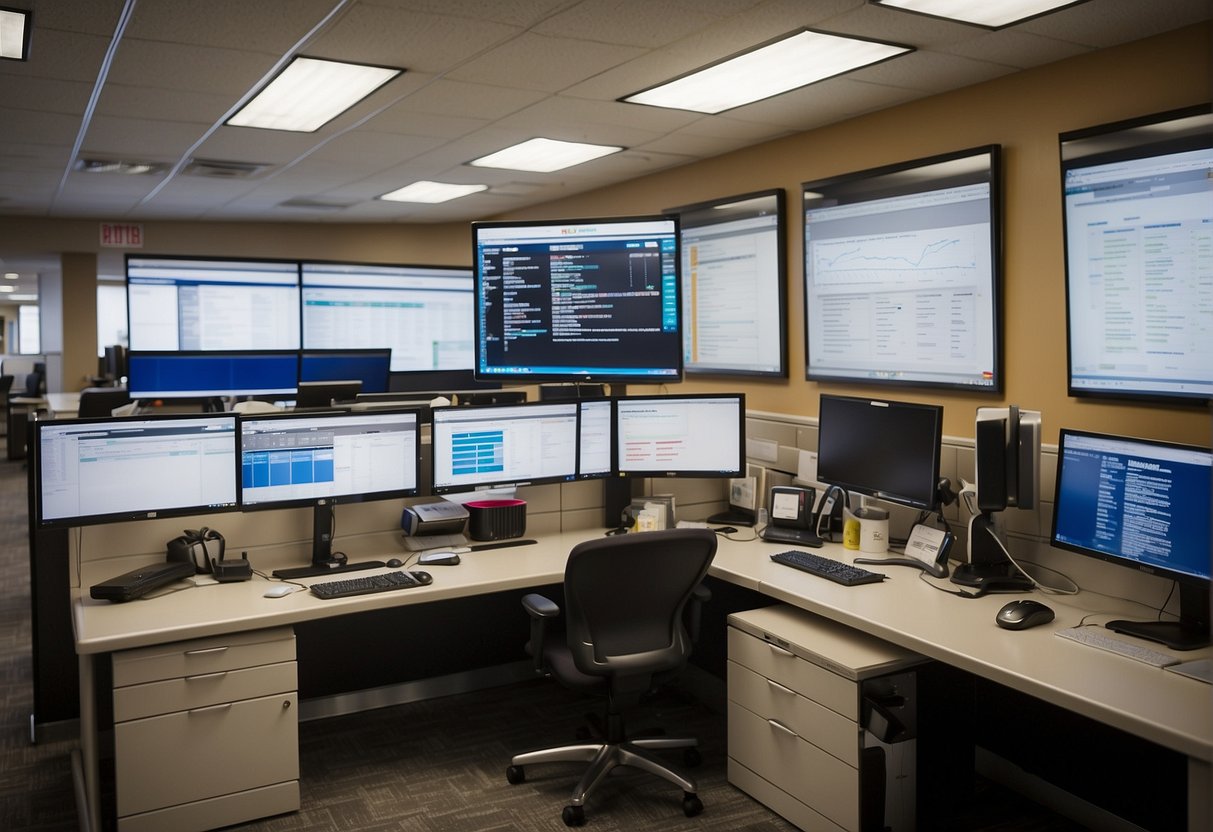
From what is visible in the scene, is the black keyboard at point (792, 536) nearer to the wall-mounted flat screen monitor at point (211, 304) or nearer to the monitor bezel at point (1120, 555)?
the monitor bezel at point (1120, 555)

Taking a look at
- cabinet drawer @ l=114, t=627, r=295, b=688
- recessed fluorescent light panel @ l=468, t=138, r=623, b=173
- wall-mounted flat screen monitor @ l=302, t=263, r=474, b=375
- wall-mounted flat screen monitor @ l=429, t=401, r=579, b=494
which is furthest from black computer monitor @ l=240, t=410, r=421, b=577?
wall-mounted flat screen monitor @ l=302, t=263, r=474, b=375

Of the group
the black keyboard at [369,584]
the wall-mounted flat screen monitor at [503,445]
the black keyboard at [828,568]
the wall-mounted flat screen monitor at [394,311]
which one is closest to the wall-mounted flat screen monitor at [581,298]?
the wall-mounted flat screen monitor at [503,445]

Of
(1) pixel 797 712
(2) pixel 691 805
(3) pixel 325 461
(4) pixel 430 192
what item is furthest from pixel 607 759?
(4) pixel 430 192

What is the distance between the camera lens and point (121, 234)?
7.92 meters

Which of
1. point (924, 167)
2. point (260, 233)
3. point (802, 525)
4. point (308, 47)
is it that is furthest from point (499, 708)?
point (260, 233)

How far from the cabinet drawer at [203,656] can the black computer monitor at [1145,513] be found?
213cm

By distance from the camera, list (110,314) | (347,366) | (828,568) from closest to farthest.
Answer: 1. (828,568)
2. (347,366)
3. (110,314)

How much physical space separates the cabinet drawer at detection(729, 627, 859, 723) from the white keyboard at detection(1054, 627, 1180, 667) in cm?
54

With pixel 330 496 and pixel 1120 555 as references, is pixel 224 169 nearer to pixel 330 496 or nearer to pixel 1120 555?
pixel 330 496

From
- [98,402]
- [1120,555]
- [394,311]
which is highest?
[394,311]

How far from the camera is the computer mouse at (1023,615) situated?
7.51 feet

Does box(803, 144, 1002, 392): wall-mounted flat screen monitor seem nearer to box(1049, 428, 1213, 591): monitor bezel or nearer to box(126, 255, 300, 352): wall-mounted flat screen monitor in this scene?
box(1049, 428, 1213, 591): monitor bezel

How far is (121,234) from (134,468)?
622cm

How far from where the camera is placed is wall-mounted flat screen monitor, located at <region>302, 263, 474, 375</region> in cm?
656
